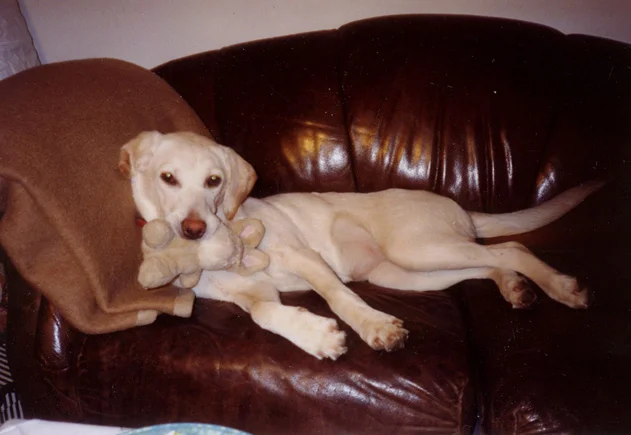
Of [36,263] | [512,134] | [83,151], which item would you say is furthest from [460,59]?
[36,263]

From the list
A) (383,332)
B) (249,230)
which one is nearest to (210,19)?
(249,230)

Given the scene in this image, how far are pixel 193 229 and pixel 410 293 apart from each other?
1.20 m

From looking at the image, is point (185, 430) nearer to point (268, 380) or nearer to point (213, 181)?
point (268, 380)

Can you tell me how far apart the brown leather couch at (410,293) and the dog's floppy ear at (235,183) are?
484mm

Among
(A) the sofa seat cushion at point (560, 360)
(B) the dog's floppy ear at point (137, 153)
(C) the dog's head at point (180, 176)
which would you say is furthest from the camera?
(B) the dog's floppy ear at point (137, 153)

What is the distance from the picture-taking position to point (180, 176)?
7.30 ft

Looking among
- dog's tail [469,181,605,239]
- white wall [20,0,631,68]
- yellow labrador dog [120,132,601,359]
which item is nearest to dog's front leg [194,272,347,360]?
yellow labrador dog [120,132,601,359]

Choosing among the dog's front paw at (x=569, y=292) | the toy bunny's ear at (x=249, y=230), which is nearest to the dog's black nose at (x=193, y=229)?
the toy bunny's ear at (x=249, y=230)

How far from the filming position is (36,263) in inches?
79.8

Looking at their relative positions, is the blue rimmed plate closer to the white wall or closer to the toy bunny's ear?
the toy bunny's ear

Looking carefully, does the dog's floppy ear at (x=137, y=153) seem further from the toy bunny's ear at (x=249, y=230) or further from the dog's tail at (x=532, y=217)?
the dog's tail at (x=532, y=217)

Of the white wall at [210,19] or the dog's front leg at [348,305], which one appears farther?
the white wall at [210,19]

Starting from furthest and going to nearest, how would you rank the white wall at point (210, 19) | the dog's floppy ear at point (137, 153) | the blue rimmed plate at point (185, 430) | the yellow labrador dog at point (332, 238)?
the white wall at point (210, 19) → the dog's floppy ear at point (137, 153) → the yellow labrador dog at point (332, 238) → the blue rimmed plate at point (185, 430)

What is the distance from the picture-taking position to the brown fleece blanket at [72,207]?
1984 mm
